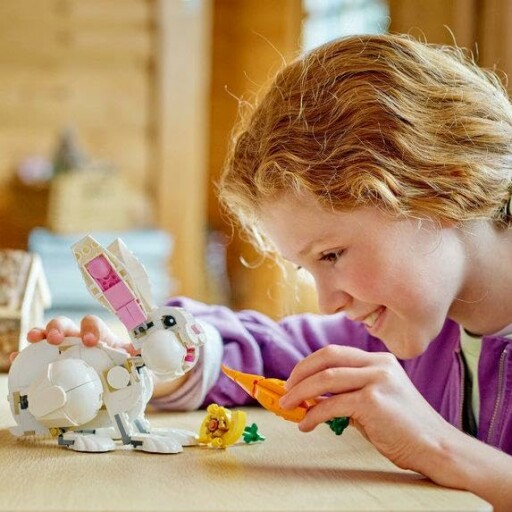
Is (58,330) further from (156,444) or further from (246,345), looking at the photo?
(246,345)

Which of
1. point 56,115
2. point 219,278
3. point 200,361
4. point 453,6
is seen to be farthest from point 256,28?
point 200,361

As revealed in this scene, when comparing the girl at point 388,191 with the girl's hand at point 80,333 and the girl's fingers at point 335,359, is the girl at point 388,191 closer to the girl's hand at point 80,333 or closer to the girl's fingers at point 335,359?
the girl's hand at point 80,333

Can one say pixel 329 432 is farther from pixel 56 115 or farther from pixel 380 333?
pixel 56 115

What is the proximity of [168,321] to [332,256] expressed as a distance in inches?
9.1

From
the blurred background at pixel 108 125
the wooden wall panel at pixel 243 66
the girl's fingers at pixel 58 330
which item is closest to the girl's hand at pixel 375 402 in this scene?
the girl's fingers at pixel 58 330

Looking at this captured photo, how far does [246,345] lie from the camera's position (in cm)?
128

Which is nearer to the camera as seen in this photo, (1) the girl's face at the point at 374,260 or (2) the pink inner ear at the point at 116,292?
(2) the pink inner ear at the point at 116,292

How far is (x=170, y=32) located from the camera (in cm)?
352

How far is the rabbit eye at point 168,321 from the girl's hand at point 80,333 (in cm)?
8

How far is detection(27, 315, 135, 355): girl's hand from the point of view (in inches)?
36.4

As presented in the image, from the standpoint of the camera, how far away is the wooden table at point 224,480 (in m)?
0.70

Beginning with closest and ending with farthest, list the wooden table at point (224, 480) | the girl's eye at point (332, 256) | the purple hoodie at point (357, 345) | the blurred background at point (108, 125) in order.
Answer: the wooden table at point (224, 480), the girl's eye at point (332, 256), the purple hoodie at point (357, 345), the blurred background at point (108, 125)

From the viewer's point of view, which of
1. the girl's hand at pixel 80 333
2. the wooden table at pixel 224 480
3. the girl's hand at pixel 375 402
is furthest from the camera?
the girl's hand at pixel 80 333

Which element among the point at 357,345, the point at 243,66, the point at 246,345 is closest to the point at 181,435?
the point at 246,345
